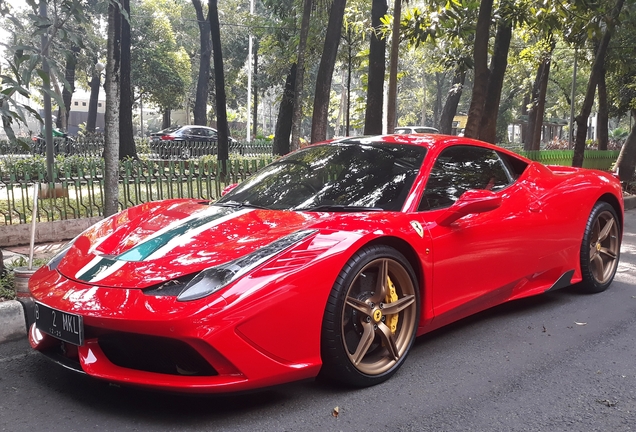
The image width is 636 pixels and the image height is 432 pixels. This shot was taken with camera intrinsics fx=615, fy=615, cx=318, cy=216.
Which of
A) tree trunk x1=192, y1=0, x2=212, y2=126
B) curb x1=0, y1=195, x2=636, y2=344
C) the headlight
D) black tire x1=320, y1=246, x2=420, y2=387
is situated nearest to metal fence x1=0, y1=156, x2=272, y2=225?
curb x1=0, y1=195, x2=636, y2=344

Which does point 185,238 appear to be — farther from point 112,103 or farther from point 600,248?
point 112,103

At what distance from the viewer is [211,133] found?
99.6 feet

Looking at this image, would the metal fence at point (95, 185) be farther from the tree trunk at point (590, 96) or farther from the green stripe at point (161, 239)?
the tree trunk at point (590, 96)

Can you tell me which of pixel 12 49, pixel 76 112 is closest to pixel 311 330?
pixel 12 49

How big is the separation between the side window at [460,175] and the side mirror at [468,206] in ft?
0.36

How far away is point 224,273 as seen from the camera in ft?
9.28

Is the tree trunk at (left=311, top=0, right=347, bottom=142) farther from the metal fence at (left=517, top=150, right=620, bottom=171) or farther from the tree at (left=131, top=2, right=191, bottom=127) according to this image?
the tree at (left=131, top=2, right=191, bottom=127)

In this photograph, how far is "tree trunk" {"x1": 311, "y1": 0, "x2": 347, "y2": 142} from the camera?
11031 mm

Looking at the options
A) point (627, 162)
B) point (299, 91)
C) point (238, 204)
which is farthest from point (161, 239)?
point (627, 162)

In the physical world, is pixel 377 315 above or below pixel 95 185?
below

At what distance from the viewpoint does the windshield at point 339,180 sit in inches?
148

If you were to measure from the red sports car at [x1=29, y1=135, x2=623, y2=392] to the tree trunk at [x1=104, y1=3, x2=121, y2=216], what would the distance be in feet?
9.79

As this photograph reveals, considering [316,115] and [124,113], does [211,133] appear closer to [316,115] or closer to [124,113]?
[124,113]

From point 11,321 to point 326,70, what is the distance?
8.12 m
